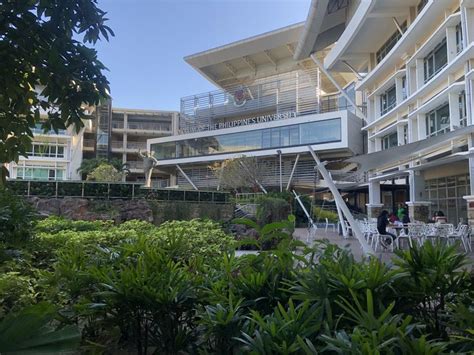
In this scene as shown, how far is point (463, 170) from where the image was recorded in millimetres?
19391

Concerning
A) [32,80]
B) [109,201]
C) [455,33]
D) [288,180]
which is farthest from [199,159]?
[32,80]

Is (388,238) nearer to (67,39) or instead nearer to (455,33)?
(455,33)

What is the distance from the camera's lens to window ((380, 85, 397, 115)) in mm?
25391

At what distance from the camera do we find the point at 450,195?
20.9 meters

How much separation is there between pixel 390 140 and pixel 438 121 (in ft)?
23.0

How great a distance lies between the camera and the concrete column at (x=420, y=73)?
20.6 meters

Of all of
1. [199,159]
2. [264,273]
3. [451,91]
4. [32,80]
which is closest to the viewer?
[264,273]

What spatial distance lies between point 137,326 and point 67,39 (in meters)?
2.10

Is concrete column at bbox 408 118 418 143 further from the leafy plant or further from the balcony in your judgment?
the balcony

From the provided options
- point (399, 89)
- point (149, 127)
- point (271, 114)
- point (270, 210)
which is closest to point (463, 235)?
point (270, 210)

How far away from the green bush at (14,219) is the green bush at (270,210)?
11934 mm

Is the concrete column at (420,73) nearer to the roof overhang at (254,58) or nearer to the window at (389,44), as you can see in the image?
the window at (389,44)

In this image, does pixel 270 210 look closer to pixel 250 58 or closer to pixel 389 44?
pixel 389 44

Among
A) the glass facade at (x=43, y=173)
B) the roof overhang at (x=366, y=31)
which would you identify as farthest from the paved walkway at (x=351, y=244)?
the glass facade at (x=43, y=173)
